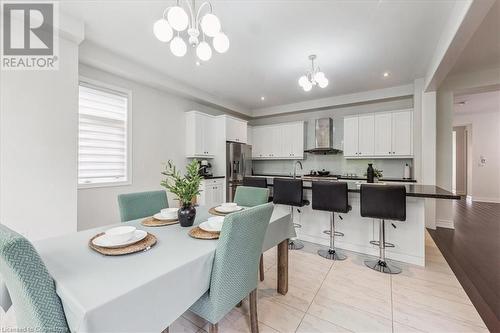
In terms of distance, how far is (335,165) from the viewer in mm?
5426

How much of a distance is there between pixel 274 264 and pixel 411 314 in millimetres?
1341

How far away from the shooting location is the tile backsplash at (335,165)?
4.77 m

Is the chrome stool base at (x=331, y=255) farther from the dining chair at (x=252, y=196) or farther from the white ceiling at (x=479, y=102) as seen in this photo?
the white ceiling at (x=479, y=102)

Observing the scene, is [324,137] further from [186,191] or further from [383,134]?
[186,191]

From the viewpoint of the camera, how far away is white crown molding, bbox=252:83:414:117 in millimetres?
4379

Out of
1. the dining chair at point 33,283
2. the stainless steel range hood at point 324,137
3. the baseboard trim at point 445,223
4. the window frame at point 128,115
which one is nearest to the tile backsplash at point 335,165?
the stainless steel range hood at point 324,137

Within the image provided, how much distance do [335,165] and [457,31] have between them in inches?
141

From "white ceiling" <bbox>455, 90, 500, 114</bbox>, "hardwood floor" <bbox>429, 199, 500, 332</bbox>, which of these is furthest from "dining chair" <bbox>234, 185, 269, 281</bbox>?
"white ceiling" <bbox>455, 90, 500, 114</bbox>

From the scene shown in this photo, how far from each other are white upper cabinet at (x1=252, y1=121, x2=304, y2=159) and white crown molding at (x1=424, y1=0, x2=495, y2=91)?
9.69ft

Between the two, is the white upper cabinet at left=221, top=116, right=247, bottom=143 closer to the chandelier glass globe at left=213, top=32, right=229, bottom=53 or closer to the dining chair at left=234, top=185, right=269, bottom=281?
the dining chair at left=234, top=185, right=269, bottom=281

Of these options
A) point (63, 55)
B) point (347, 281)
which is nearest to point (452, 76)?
point (347, 281)

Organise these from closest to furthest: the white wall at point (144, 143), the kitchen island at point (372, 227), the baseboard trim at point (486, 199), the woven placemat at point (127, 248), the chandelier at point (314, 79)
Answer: the woven placemat at point (127, 248), the kitchen island at point (372, 227), the chandelier at point (314, 79), the white wall at point (144, 143), the baseboard trim at point (486, 199)

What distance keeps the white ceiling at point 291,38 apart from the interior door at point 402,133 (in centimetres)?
65

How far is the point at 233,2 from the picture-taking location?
7.01 ft
